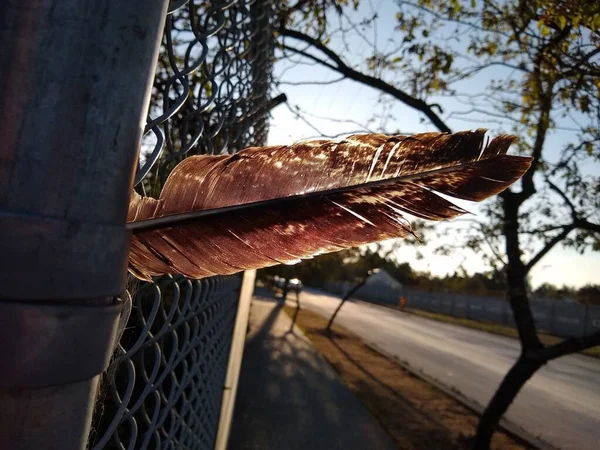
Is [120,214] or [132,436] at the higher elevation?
[120,214]

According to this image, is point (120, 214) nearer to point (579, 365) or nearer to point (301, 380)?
point (301, 380)

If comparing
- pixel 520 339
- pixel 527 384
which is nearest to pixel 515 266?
pixel 520 339

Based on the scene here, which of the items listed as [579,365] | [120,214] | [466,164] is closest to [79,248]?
[120,214]

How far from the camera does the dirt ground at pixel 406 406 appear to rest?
723 cm

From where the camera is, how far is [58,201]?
22.8 inches

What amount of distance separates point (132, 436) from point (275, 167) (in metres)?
0.85

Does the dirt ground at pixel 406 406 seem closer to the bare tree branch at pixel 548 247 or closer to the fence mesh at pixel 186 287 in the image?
the bare tree branch at pixel 548 247

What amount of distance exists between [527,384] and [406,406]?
5370 mm

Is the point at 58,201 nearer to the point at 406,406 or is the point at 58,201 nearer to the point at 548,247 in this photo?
the point at 548,247

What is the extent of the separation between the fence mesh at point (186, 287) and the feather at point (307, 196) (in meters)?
0.12

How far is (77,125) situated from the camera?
23.1 inches

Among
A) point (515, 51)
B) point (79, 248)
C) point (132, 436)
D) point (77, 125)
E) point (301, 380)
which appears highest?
point (515, 51)

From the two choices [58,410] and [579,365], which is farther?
[579,365]

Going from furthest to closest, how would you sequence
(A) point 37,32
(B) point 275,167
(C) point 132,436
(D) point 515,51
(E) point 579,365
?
(E) point 579,365 < (D) point 515,51 < (C) point 132,436 < (B) point 275,167 < (A) point 37,32
